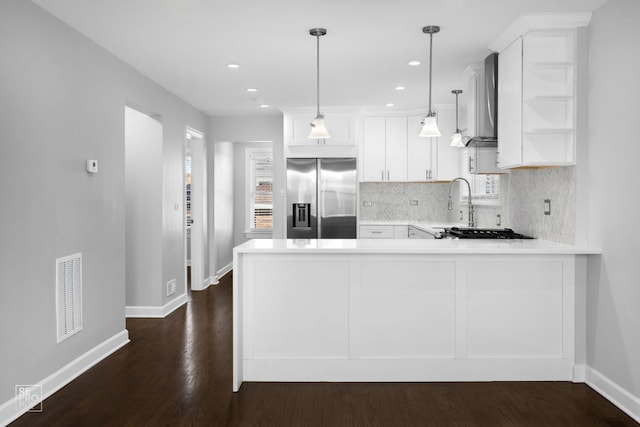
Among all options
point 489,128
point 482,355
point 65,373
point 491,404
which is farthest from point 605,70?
point 65,373

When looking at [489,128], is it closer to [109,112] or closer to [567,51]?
[567,51]

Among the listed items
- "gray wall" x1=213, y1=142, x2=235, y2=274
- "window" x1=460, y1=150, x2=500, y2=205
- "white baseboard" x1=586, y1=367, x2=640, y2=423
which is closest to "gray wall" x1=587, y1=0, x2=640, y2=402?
"white baseboard" x1=586, y1=367, x2=640, y2=423

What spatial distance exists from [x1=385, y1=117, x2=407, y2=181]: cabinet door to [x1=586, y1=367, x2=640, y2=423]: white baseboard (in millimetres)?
3700

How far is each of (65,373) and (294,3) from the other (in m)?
2.89

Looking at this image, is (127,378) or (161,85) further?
(161,85)

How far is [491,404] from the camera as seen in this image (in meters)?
2.86

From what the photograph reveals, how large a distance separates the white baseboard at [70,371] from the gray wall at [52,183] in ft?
0.18

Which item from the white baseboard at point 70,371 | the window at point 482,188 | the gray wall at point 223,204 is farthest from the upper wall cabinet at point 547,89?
the gray wall at point 223,204

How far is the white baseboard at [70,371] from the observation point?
2.64 m

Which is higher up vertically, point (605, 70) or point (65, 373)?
point (605, 70)

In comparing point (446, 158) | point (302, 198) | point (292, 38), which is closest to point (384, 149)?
point (446, 158)

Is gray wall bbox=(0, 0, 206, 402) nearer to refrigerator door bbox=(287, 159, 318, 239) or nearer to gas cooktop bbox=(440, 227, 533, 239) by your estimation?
refrigerator door bbox=(287, 159, 318, 239)

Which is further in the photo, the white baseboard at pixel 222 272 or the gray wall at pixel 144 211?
the white baseboard at pixel 222 272

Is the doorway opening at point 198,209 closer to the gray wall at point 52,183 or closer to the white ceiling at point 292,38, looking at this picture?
the white ceiling at point 292,38
